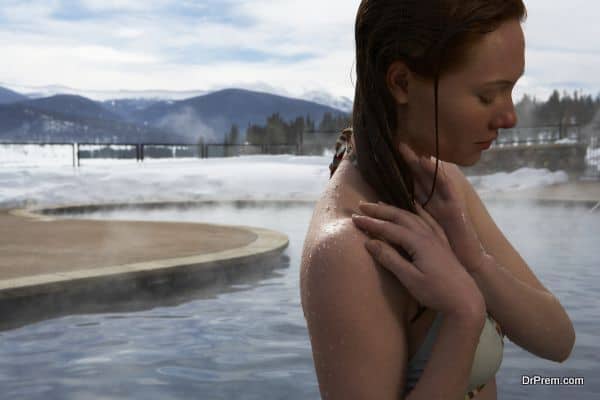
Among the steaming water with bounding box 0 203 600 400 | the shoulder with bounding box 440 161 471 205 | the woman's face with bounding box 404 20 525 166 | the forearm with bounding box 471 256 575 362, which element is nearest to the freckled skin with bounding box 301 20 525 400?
the woman's face with bounding box 404 20 525 166

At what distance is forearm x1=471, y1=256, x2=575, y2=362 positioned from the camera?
4.56ft

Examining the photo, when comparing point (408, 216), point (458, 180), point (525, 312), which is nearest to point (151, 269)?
point (458, 180)

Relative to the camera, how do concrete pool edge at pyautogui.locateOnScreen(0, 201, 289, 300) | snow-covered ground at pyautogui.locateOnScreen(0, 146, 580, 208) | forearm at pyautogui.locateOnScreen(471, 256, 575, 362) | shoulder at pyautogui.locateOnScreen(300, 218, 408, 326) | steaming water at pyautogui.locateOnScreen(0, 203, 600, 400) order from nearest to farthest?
shoulder at pyautogui.locateOnScreen(300, 218, 408, 326)
forearm at pyautogui.locateOnScreen(471, 256, 575, 362)
steaming water at pyautogui.locateOnScreen(0, 203, 600, 400)
concrete pool edge at pyautogui.locateOnScreen(0, 201, 289, 300)
snow-covered ground at pyautogui.locateOnScreen(0, 146, 580, 208)

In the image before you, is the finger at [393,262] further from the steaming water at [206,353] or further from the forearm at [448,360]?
the steaming water at [206,353]

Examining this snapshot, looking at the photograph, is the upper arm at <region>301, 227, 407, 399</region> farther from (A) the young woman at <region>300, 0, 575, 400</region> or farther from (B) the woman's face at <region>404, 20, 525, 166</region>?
(B) the woman's face at <region>404, 20, 525, 166</region>

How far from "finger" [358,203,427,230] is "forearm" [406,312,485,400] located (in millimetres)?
167

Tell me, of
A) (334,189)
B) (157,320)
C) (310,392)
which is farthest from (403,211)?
Result: (157,320)

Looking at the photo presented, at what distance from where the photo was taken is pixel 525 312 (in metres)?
1.42

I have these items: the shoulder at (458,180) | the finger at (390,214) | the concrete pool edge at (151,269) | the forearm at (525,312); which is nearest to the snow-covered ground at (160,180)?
the concrete pool edge at (151,269)

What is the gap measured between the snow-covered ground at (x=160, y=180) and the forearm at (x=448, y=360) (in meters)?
15.5

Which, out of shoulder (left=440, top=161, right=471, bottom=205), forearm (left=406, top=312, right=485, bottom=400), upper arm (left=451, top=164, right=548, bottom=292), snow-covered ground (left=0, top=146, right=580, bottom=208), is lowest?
snow-covered ground (left=0, top=146, right=580, bottom=208)

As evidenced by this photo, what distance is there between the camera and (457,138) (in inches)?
49.9

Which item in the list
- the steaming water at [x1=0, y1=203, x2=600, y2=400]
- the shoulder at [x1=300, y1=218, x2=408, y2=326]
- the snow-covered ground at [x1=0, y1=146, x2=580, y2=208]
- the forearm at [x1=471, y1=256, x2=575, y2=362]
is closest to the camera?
the shoulder at [x1=300, y1=218, x2=408, y2=326]

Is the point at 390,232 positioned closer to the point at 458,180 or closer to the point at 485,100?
the point at 485,100
